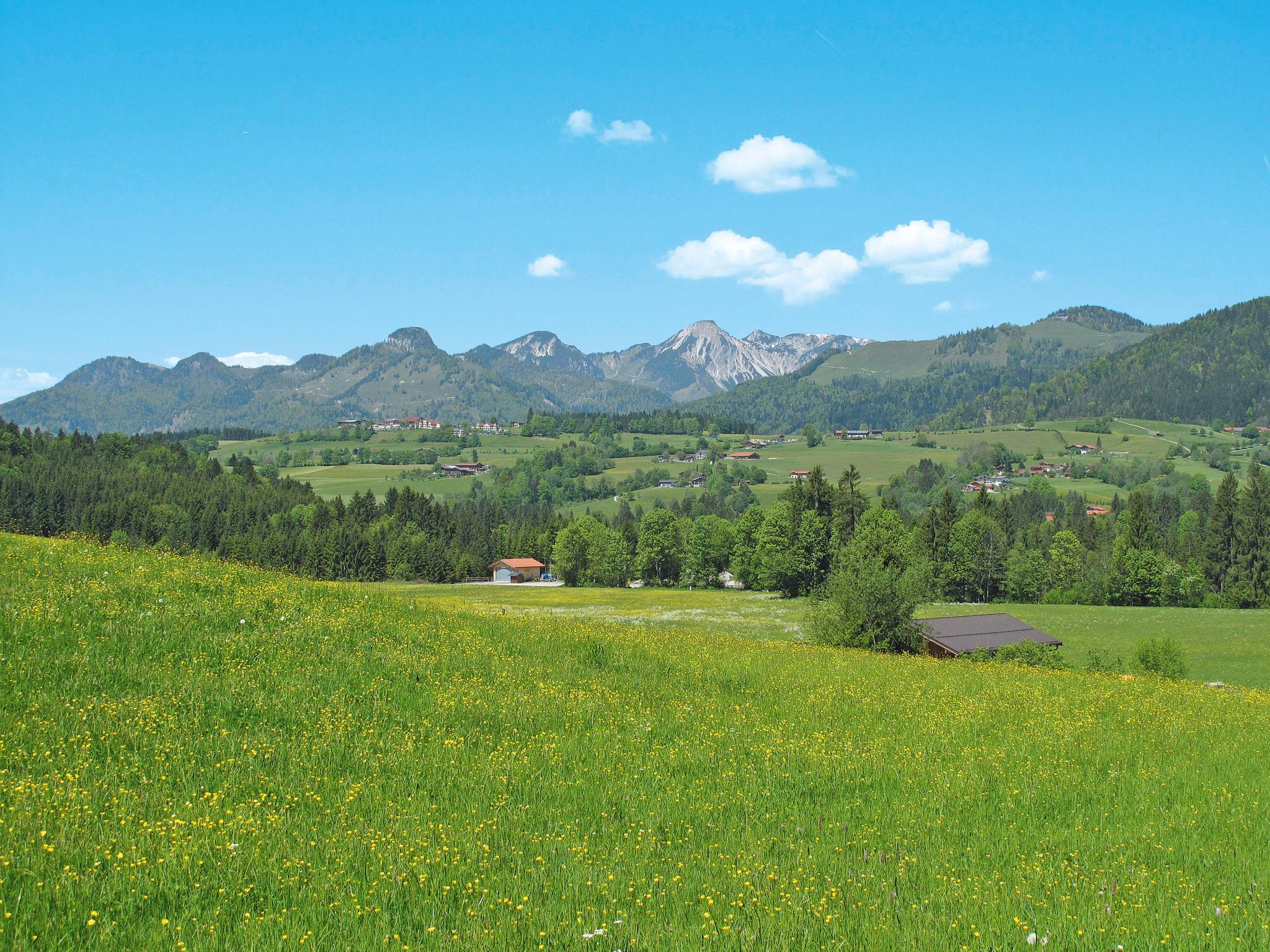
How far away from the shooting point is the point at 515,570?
148m

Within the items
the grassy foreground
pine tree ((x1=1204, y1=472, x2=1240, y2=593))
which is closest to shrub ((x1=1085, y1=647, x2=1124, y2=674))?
the grassy foreground

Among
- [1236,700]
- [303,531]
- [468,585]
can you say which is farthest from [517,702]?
[303,531]

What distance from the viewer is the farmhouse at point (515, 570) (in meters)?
148

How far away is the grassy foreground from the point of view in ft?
23.7

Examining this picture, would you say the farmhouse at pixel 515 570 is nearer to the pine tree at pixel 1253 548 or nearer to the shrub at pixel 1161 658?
the pine tree at pixel 1253 548

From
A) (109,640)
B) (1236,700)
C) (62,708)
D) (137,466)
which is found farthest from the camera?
(137,466)

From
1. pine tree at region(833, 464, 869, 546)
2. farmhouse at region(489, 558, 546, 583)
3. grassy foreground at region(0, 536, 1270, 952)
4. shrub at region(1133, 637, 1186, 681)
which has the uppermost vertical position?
grassy foreground at region(0, 536, 1270, 952)

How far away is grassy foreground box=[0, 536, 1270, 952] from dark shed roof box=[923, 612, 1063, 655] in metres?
30.8

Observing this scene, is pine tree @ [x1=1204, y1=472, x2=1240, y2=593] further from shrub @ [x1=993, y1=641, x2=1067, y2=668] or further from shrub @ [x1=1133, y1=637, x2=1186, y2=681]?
shrub @ [x1=993, y1=641, x2=1067, y2=668]

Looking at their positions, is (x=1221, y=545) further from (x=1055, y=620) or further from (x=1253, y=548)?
(x=1055, y=620)

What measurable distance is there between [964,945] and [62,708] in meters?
11.3

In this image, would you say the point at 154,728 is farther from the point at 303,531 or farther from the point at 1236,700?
the point at 303,531

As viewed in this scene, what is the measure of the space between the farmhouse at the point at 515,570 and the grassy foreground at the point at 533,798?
427 ft

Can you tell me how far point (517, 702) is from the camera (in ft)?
45.9
